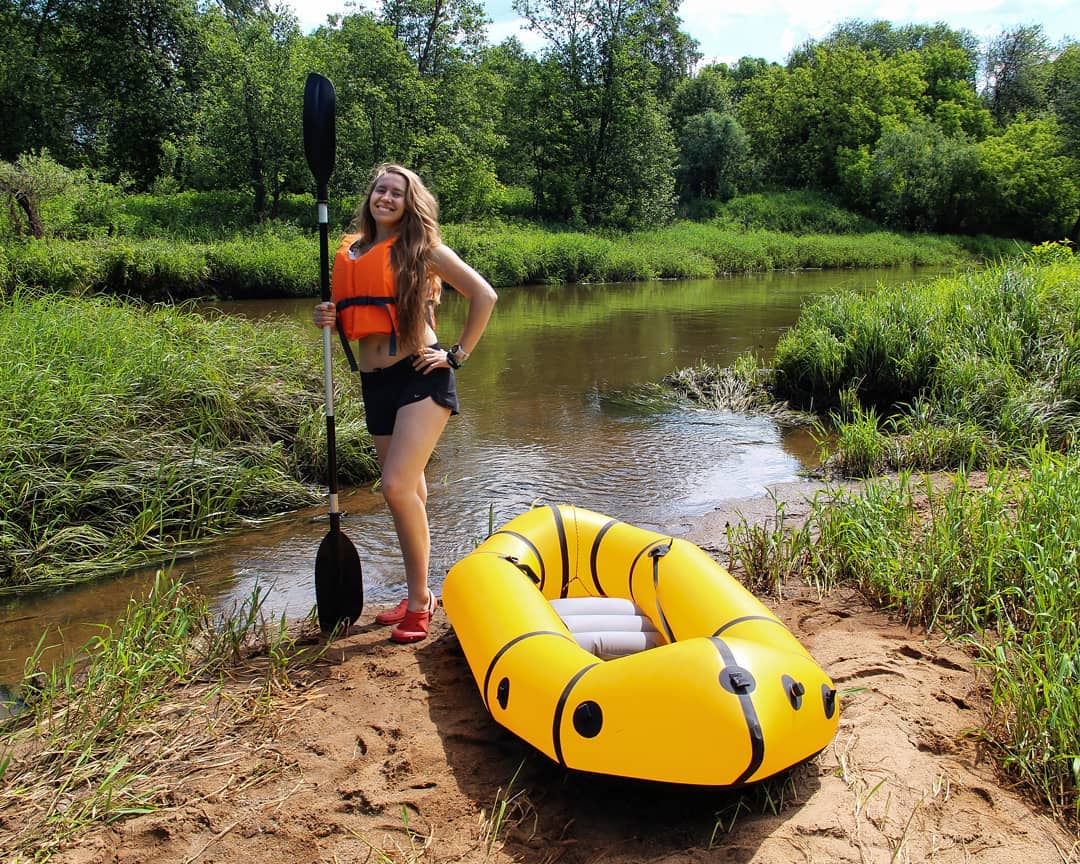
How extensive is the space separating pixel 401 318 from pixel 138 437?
277cm

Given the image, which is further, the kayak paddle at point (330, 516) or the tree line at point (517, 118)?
the tree line at point (517, 118)

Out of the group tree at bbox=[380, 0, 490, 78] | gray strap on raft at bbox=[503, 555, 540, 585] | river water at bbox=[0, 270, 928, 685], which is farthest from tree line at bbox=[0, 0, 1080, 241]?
gray strap on raft at bbox=[503, 555, 540, 585]

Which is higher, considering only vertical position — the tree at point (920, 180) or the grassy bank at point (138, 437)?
the tree at point (920, 180)

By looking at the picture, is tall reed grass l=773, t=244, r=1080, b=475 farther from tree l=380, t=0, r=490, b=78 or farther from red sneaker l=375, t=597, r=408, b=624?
tree l=380, t=0, r=490, b=78

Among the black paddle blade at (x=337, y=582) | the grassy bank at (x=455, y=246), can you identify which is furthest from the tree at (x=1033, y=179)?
the black paddle blade at (x=337, y=582)

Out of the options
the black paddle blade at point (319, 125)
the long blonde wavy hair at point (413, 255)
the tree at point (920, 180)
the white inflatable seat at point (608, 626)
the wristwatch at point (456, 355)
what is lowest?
the white inflatable seat at point (608, 626)

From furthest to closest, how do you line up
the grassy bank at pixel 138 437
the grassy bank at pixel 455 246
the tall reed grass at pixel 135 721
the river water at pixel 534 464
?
the grassy bank at pixel 455 246, the grassy bank at pixel 138 437, the river water at pixel 534 464, the tall reed grass at pixel 135 721

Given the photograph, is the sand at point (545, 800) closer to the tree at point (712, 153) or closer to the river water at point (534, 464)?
the river water at point (534, 464)

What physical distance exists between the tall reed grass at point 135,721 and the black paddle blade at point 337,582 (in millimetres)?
131

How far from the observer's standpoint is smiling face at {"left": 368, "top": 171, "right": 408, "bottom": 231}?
3010 mm

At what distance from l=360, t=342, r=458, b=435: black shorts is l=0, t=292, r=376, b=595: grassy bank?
2117 mm

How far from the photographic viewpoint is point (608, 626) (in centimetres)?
301

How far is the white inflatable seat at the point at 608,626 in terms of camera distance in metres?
2.90

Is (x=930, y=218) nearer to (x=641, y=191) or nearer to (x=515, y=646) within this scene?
(x=641, y=191)
